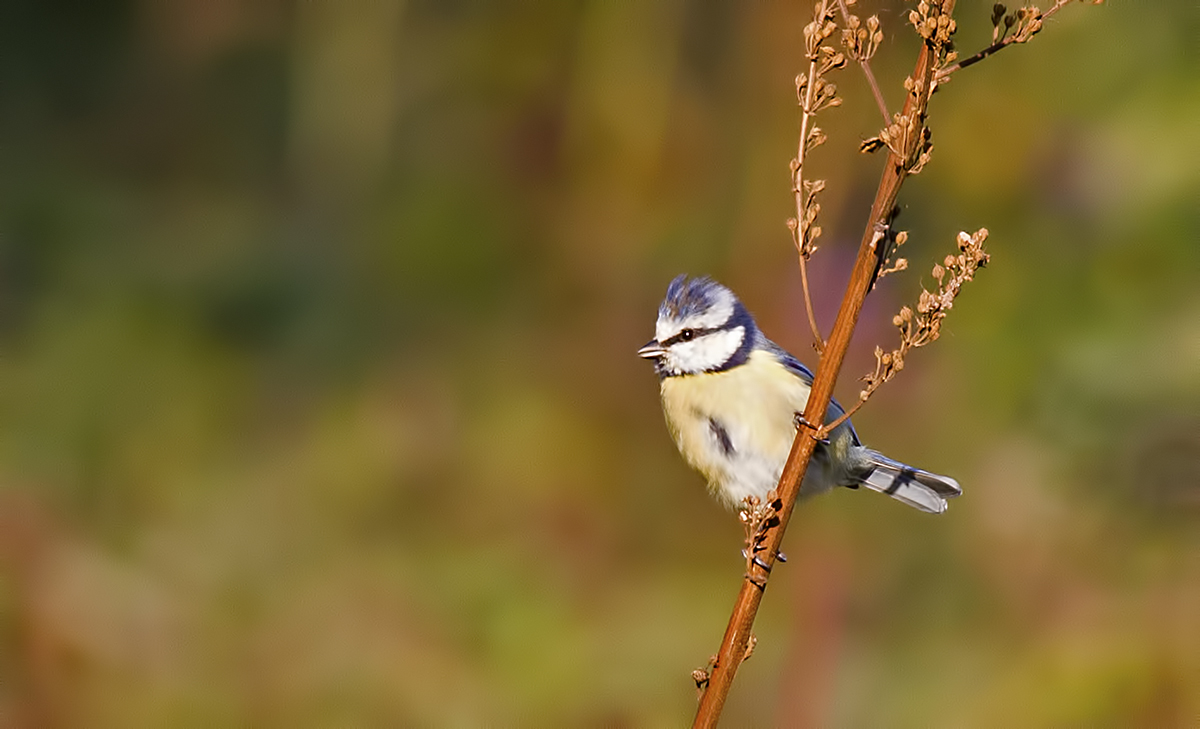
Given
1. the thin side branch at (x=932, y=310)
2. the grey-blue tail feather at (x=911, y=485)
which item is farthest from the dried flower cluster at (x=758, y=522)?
the grey-blue tail feather at (x=911, y=485)

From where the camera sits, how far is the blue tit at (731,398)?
199cm

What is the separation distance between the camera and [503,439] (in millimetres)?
3354

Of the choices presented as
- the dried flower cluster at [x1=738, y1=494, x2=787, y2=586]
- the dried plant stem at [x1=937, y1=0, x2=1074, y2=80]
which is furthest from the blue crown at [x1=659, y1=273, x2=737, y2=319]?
the dried plant stem at [x1=937, y1=0, x2=1074, y2=80]

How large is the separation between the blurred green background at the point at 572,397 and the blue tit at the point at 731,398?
62 centimetres

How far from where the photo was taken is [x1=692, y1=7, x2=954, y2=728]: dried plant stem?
3.48 ft

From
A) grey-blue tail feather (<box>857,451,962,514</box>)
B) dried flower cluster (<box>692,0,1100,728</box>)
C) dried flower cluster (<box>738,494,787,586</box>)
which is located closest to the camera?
dried flower cluster (<box>692,0,1100,728</box>)

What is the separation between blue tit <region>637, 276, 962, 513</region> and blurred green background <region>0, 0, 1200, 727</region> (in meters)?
0.62

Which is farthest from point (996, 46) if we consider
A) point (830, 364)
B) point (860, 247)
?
point (830, 364)

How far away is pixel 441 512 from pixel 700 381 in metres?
1.37

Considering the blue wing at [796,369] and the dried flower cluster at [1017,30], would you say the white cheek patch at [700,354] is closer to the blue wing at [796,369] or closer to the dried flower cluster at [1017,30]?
the blue wing at [796,369]

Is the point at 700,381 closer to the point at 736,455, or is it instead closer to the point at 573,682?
the point at 736,455

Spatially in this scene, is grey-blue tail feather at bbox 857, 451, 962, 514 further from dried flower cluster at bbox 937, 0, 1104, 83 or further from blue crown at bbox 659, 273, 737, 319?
dried flower cluster at bbox 937, 0, 1104, 83

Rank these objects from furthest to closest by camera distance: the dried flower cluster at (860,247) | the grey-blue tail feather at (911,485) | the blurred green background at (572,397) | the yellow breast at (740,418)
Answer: the blurred green background at (572,397), the grey-blue tail feather at (911,485), the yellow breast at (740,418), the dried flower cluster at (860,247)

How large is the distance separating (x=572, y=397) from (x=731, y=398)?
4.49 feet
